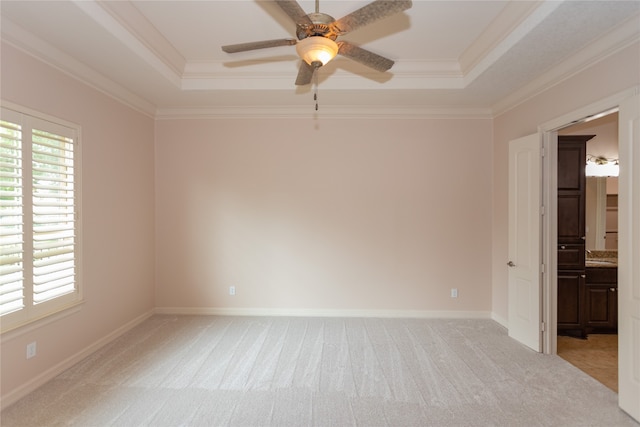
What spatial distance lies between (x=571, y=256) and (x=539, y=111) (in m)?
1.83

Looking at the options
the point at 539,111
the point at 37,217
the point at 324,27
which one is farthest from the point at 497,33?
the point at 37,217

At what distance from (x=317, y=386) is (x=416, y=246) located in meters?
2.52

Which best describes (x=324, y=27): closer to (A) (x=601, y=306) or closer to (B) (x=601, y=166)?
(A) (x=601, y=306)

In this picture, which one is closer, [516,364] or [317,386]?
[317,386]

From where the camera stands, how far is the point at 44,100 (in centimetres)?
282

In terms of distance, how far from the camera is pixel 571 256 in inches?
152

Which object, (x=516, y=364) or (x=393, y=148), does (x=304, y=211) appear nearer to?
(x=393, y=148)

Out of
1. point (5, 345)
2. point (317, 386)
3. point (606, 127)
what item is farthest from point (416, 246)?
point (5, 345)

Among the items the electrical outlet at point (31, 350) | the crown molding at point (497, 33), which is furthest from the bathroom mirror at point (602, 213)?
the electrical outlet at point (31, 350)

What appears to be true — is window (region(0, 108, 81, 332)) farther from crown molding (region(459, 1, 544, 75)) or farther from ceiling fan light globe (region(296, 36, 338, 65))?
crown molding (region(459, 1, 544, 75))

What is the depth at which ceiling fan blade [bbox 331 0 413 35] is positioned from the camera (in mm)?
1700

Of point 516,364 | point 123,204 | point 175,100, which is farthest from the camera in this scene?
point 175,100

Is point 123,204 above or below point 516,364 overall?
above

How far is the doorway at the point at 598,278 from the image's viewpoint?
3395 millimetres
